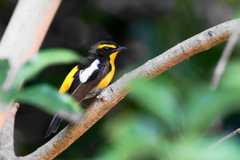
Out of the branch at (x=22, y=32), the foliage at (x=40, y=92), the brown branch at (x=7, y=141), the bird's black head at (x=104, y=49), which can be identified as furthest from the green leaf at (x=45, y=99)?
the bird's black head at (x=104, y=49)

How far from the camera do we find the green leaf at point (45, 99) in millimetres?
474

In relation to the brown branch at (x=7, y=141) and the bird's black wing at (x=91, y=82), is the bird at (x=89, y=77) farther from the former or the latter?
the brown branch at (x=7, y=141)

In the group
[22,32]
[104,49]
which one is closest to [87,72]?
[104,49]

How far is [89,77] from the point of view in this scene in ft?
7.19

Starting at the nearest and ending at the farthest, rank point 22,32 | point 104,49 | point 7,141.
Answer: point 22,32 → point 7,141 → point 104,49

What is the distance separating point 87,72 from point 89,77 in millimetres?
33

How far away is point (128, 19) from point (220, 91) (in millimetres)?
A: 3201

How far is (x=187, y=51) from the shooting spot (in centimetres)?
141

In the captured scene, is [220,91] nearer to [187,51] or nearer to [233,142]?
[233,142]

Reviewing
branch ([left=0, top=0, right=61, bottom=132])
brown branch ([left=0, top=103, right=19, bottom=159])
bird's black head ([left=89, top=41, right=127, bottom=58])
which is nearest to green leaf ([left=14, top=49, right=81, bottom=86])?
Result: branch ([left=0, top=0, right=61, bottom=132])

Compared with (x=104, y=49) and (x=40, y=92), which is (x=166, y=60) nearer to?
(x=40, y=92)

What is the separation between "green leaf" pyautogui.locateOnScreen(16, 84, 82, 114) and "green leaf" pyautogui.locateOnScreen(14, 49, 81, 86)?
0.09ft

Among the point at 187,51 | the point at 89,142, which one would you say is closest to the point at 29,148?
the point at 89,142

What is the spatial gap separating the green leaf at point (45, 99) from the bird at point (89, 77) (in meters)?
1.56
